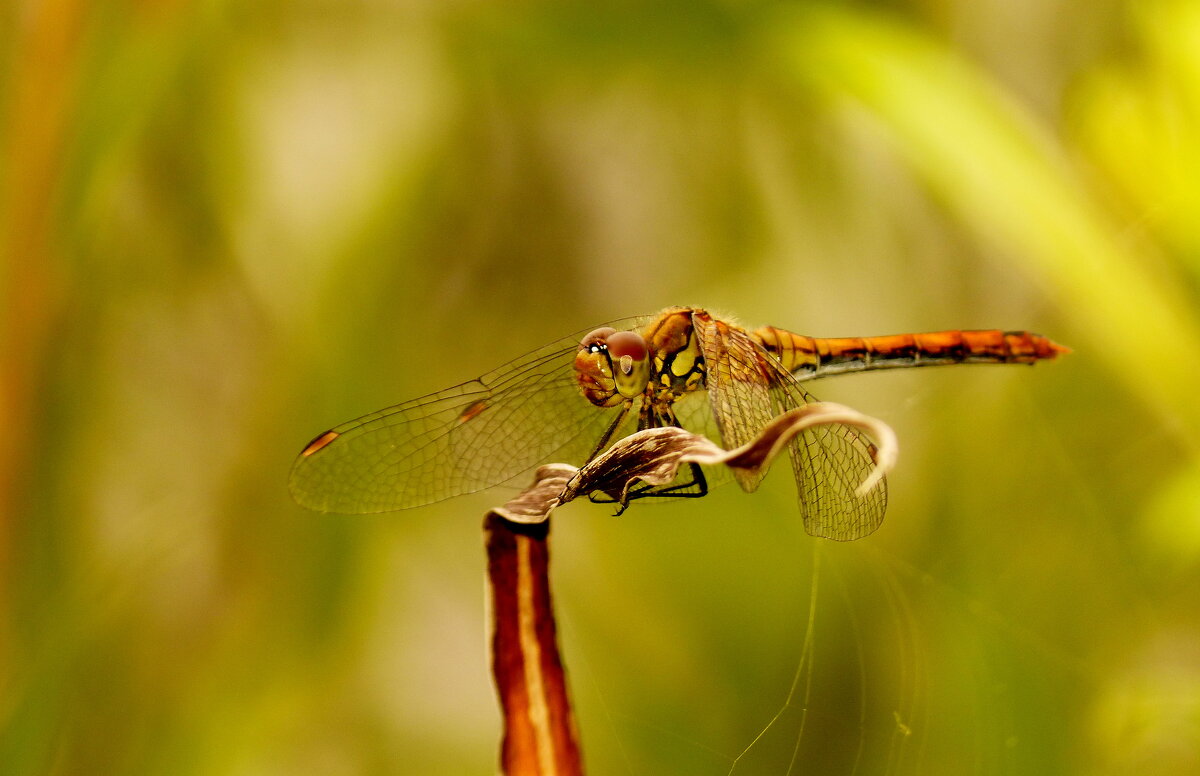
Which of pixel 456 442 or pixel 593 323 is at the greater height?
pixel 593 323

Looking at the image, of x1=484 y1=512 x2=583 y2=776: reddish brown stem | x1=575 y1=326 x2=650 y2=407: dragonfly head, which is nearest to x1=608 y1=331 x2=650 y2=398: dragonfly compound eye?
x1=575 y1=326 x2=650 y2=407: dragonfly head

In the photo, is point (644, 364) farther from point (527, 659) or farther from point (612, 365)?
point (527, 659)

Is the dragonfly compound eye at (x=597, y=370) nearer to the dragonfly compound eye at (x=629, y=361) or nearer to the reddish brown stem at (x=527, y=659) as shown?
the dragonfly compound eye at (x=629, y=361)

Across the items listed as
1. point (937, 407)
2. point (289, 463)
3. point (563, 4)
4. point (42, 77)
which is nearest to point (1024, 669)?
point (937, 407)

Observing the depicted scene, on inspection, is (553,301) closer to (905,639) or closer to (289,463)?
(289,463)

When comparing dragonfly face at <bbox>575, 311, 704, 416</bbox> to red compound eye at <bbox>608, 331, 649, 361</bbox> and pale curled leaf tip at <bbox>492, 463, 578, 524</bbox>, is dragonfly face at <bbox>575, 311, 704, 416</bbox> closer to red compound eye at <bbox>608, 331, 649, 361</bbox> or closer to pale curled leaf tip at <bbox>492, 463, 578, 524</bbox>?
red compound eye at <bbox>608, 331, 649, 361</bbox>

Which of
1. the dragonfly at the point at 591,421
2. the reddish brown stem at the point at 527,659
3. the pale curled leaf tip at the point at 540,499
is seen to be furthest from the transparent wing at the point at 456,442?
the reddish brown stem at the point at 527,659

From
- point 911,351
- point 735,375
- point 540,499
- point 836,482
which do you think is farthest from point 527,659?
point 911,351
